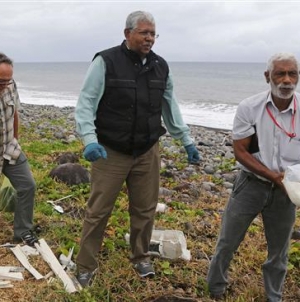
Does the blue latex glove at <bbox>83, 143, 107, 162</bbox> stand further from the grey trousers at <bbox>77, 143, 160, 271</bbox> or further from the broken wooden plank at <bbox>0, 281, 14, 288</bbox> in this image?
the broken wooden plank at <bbox>0, 281, 14, 288</bbox>

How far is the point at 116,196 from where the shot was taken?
390 centimetres

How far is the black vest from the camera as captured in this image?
3602mm

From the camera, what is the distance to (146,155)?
3.94 meters

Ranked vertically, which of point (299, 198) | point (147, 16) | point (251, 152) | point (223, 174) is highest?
point (147, 16)

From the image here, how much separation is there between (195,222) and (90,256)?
2.06m

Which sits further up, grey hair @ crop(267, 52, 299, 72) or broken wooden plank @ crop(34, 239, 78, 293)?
grey hair @ crop(267, 52, 299, 72)

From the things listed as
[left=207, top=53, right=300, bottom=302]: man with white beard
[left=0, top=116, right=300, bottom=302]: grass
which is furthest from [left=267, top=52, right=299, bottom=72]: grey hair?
[left=0, top=116, right=300, bottom=302]: grass

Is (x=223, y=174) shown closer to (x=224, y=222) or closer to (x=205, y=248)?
(x=205, y=248)

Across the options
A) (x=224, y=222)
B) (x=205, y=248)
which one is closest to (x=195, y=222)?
(x=205, y=248)

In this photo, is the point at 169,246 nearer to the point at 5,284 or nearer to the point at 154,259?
the point at 154,259

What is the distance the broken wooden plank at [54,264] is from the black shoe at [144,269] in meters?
0.64

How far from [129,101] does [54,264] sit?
A: 5.75 ft

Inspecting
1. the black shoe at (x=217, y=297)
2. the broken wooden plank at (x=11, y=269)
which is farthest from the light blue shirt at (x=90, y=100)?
the black shoe at (x=217, y=297)

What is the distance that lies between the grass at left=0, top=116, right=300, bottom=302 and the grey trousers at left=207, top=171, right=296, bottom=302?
1.05 feet
